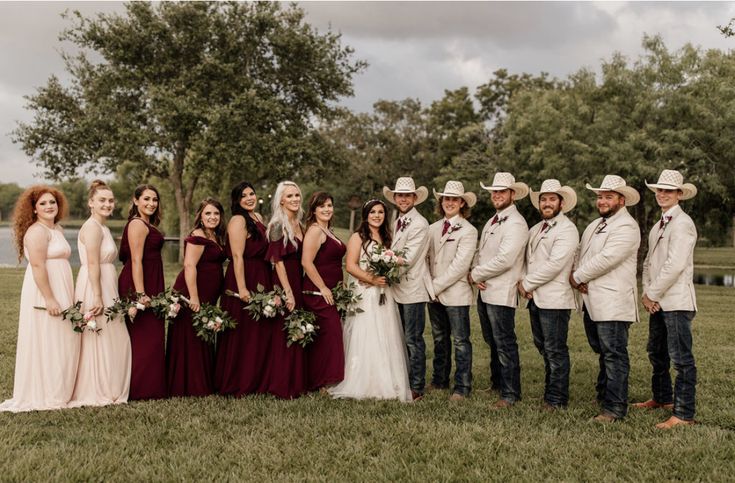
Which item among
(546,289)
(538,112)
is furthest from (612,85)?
(546,289)

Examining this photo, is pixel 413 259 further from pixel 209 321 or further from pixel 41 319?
pixel 41 319

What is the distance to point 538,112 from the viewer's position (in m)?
29.5

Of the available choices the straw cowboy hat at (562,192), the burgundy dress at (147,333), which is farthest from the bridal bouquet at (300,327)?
the straw cowboy hat at (562,192)

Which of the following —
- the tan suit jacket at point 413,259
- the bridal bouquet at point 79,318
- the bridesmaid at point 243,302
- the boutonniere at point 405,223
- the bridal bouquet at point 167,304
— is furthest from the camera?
the boutonniere at point 405,223

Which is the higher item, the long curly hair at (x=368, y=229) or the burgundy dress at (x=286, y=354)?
the long curly hair at (x=368, y=229)

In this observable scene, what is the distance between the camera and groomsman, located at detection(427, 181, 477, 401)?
25.3 ft

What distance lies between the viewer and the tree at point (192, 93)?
2612 cm

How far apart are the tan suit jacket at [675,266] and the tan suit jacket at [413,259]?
255 cm

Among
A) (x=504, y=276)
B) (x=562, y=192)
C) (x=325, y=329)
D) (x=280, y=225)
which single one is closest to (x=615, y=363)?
(x=504, y=276)

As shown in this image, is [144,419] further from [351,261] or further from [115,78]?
[115,78]

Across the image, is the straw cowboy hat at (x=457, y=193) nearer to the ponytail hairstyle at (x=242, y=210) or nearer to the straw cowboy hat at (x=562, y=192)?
the straw cowboy hat at (x=562, y=192)

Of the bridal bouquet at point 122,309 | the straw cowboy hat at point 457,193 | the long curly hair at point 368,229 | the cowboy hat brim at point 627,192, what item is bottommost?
the bridal bouquet at point 122,309

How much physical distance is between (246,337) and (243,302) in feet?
1.46

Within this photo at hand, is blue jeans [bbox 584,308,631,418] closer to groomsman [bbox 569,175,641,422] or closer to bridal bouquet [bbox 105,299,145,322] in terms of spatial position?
groomsman [bbox 569,175,641,422]
